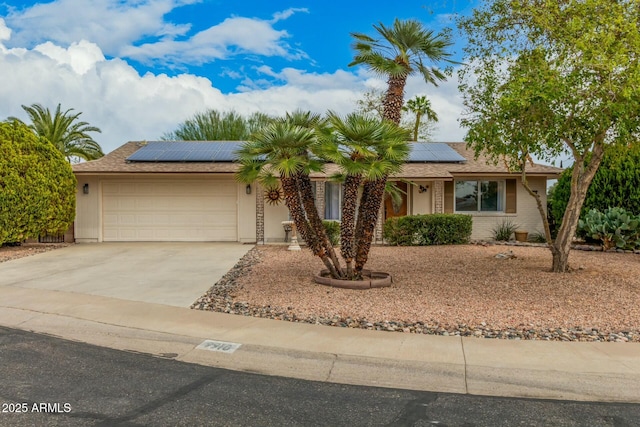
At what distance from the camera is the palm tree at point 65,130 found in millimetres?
29047

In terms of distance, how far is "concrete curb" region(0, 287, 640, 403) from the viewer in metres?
4.87

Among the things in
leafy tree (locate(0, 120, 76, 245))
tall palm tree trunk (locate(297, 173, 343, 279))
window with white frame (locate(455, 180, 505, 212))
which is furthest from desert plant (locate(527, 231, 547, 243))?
leafy tree (locate(0, 120, 76, 245))

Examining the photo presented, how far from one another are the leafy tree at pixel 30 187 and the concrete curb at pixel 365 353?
8.46 metres

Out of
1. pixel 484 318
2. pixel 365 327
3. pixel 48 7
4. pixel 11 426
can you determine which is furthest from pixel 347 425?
pixel 48 7

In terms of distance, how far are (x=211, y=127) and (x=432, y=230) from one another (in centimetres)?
2194

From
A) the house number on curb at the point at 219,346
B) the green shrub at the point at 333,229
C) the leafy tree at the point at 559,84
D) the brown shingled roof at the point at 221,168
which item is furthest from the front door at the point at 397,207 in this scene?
the house number on curb at the point at 219,346

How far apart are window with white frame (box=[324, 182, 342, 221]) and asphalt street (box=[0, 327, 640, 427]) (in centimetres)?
1213

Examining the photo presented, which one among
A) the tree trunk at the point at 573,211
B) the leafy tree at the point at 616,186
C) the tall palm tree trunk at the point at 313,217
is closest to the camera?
the tall palm tree trunk at the point at 313,217

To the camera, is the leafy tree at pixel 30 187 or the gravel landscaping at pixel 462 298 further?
the leafy tree at pixel 30 187

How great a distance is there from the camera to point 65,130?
2969 cm

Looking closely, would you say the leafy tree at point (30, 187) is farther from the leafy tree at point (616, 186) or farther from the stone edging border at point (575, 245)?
the leafy tree at point (616, 186)

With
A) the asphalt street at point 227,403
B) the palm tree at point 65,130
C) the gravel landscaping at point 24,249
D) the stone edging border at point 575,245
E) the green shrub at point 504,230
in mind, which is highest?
the palm tree at point 65,130

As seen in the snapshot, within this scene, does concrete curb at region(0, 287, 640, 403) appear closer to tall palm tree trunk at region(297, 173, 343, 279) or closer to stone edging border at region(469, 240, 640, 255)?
tall palm tree trunk at region(297, 173, 343, 279)

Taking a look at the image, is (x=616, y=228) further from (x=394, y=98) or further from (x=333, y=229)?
(x=394, y=98)
